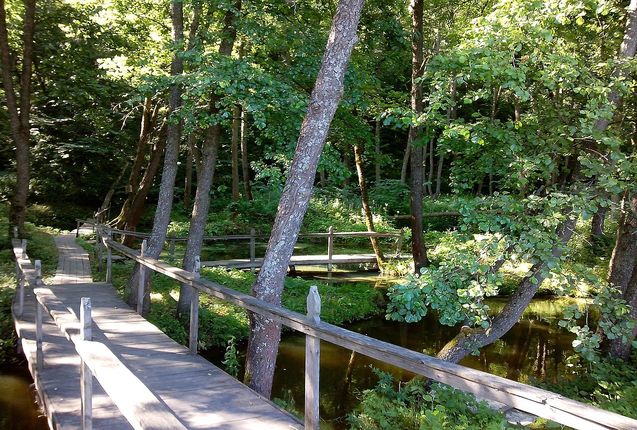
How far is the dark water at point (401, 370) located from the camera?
862 cm

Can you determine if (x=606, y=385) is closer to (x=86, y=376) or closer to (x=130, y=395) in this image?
(x=86, y=376)

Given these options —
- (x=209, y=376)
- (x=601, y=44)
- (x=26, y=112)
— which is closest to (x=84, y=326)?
(x=209, y=376)

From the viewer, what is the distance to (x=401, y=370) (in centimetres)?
973

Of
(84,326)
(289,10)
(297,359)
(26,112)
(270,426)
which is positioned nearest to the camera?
(84,326)

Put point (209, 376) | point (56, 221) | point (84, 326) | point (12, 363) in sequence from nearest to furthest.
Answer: point (84, 326), point (209, 376), point (12, 363), point (56, 221)

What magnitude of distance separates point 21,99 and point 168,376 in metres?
9.89

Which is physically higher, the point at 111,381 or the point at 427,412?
the point at 111,381

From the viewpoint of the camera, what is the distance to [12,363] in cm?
823

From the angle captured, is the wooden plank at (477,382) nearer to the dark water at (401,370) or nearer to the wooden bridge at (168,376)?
the wooden bridge at (168,376)

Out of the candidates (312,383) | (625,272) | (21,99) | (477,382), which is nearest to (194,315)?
(312,383)

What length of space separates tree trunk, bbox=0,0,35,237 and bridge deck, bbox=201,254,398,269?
4.84 m

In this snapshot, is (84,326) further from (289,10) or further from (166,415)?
(289,10)

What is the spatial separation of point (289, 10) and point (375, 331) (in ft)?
25.1

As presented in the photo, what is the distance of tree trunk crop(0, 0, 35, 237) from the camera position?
37.3 ft
